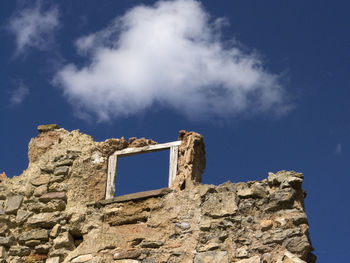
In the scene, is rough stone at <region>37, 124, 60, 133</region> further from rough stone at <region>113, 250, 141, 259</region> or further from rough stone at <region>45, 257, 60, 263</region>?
rough stone at <region>113, 250, 141, 259</region>

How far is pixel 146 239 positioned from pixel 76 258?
918 mm

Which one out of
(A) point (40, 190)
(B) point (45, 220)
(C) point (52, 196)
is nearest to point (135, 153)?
(C) point (52, 196)

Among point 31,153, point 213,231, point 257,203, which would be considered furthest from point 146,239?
point 31,153

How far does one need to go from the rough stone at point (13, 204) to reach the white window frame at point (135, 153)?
1.20m

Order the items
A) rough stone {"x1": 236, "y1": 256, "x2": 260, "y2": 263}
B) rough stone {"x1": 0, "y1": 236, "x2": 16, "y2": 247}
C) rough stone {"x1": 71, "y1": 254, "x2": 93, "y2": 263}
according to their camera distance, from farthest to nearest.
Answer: rough stone {"x1": 0, "y1": 236, "x2": 16, "y2": 247}
rough stone {"x1": 71, "y1": 254, "x2": 93, "y2": 263}
rough stone {"x1": 236, "y1": 256, "x2": 260, "y2": 263}

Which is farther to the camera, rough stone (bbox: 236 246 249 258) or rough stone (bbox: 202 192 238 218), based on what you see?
rough stone (bbox: 202 192 238 218)

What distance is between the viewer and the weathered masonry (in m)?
6.94

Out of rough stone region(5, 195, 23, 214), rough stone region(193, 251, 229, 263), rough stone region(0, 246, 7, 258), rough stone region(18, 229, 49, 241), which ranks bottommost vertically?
rough stone region(193, 251, 229, 263)

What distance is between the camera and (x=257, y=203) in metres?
7.15

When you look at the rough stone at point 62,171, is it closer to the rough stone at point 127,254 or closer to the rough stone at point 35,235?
the rough stone at point 35,235

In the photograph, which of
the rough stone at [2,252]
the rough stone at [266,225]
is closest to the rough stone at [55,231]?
the rough stone at [2,252]

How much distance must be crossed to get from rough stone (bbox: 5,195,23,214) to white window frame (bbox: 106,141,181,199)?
1.20m

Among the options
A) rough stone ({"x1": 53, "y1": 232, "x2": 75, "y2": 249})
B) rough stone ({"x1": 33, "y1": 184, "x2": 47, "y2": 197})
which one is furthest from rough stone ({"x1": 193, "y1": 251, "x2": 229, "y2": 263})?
rough stone ({"x1": 33, "y1": 184, "x2": 47, "y2": 197})

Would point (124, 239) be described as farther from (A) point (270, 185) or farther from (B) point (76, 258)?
(A) point (270, 185)
